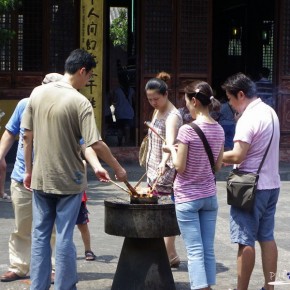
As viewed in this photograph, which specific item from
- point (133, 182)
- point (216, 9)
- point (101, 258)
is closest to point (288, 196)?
point (133, 182)

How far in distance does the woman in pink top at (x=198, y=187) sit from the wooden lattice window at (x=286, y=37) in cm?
1089

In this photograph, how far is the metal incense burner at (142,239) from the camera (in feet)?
25.5

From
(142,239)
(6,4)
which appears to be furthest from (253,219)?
(6,4)

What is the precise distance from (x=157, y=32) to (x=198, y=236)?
34.4 ft

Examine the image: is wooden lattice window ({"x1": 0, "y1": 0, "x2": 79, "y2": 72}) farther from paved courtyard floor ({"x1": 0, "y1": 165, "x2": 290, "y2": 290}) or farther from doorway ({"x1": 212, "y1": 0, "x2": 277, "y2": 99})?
doorway ({"x1": 212, "y1": 0, "x2": 277, "y2": 99})

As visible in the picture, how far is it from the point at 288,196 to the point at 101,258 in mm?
5949

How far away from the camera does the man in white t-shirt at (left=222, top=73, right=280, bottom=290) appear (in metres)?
7.62

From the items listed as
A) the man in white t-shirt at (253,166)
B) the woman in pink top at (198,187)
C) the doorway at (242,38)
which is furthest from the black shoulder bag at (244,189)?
the doorway at (242,38)

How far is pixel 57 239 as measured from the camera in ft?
24.5

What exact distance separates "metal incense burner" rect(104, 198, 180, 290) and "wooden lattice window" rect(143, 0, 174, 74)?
9.73 m

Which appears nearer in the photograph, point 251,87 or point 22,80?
point 251,87

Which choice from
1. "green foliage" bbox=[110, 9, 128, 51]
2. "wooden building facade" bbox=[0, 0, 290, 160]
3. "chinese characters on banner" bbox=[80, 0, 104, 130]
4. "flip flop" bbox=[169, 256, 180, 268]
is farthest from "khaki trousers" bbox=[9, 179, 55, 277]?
"green foliage" bbox=[110, 9, 128, 51]

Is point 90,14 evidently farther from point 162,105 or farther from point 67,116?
point 67,116

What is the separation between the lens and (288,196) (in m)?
15.1
